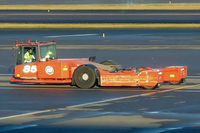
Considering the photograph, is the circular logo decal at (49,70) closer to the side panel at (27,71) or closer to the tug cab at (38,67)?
the tug cab at (38,67)

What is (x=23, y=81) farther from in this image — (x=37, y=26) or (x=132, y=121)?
(x=37, y=26)

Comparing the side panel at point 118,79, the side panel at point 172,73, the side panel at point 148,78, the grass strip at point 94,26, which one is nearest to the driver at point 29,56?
the side panel at point 118,79

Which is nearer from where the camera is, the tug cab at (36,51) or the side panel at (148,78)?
the side panel at (148,78)

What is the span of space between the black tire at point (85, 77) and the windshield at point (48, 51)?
2357 mm

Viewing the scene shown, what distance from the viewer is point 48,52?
30078 millimetres

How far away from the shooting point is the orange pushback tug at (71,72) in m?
27.8

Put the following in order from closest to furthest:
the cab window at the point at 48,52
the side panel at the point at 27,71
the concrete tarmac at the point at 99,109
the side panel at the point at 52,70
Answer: the concrete tarmac at the point at 99,109 → the side panel at the point at 52,70 → the side panel at the point at 27,71 → the cab window at the point at 48,52

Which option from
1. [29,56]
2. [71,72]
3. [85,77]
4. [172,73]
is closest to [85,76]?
[85,77]

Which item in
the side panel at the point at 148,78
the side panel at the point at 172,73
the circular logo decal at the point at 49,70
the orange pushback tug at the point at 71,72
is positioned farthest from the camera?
the side panel at the point at 172,73

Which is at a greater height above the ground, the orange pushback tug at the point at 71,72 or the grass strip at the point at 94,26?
the grass strip at the point at 94,26

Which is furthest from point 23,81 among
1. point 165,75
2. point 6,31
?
point 6,31

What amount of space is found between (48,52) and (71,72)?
2038 millimetres

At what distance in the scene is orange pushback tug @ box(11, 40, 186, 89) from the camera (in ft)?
91.1

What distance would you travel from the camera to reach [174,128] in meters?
19.0
